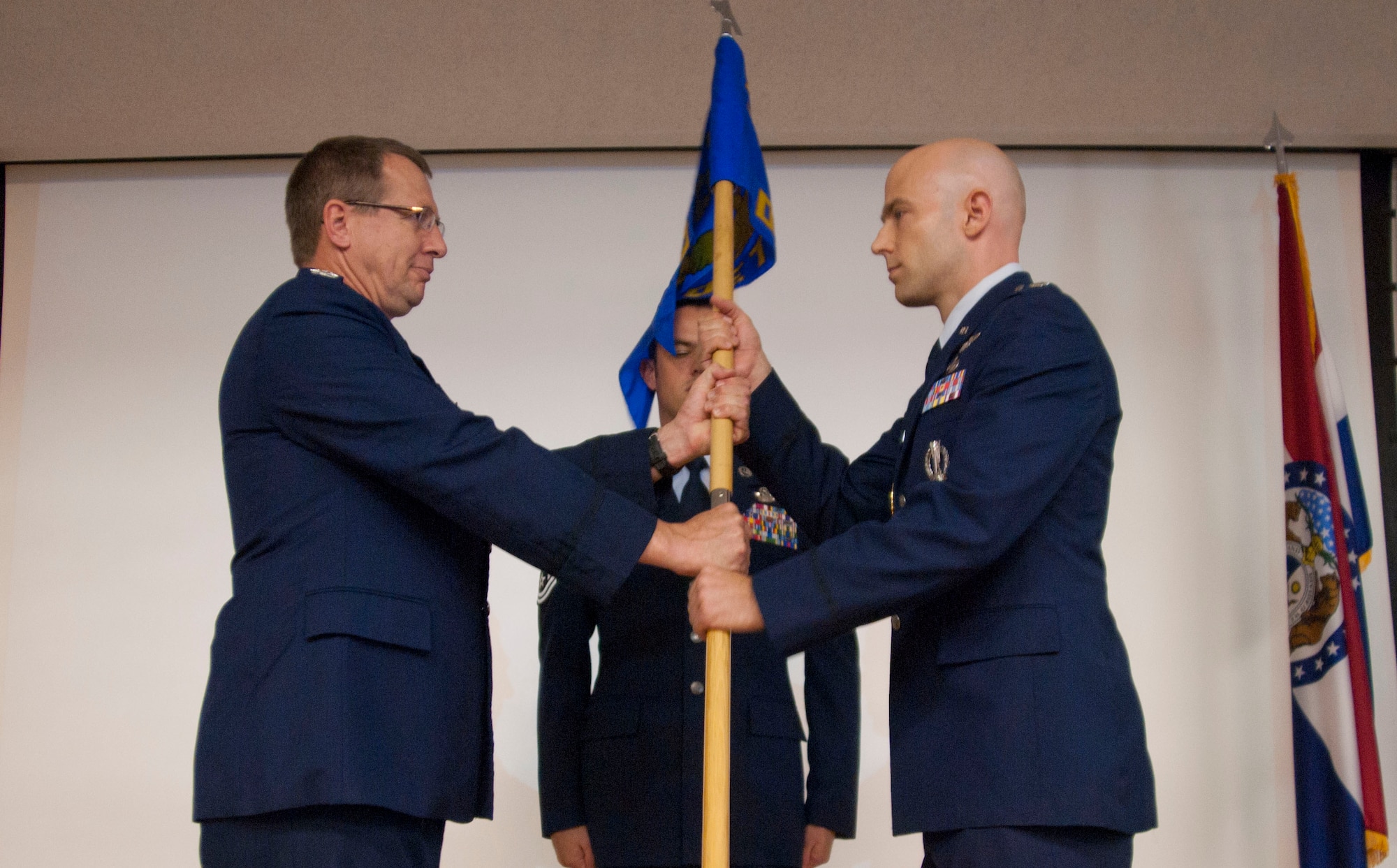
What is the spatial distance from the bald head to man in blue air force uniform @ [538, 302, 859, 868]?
0.44 meters

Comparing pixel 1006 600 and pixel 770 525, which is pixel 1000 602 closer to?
pixel 1006 600

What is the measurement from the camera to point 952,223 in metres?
2.19

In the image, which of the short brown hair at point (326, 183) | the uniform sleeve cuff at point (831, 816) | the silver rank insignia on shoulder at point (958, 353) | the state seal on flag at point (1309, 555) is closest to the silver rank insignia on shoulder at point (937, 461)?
the silver rank insignia on shoulder at point (958, 353)

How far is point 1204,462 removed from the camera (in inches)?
151

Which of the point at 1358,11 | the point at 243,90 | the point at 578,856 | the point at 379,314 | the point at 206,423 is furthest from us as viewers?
the point at 206,423

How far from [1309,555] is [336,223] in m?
2.78

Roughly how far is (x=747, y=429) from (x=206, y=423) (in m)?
2.31

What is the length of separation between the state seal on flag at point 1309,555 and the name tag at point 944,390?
1965mm

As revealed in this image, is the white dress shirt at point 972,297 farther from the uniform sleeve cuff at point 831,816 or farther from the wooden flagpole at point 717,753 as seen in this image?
the uniform sleeve cuff at point 831,816

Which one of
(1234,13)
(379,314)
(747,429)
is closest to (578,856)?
(747,429)

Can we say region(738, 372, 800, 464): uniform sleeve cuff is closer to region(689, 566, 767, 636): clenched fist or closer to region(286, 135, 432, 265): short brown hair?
region(689, 566, 767, 636): clenched fist

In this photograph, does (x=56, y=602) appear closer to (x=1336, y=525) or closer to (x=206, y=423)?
(x=206, y=423)

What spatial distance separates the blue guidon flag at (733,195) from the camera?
2408mm

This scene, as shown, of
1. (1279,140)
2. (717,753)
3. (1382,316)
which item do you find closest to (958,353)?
(717,753)
